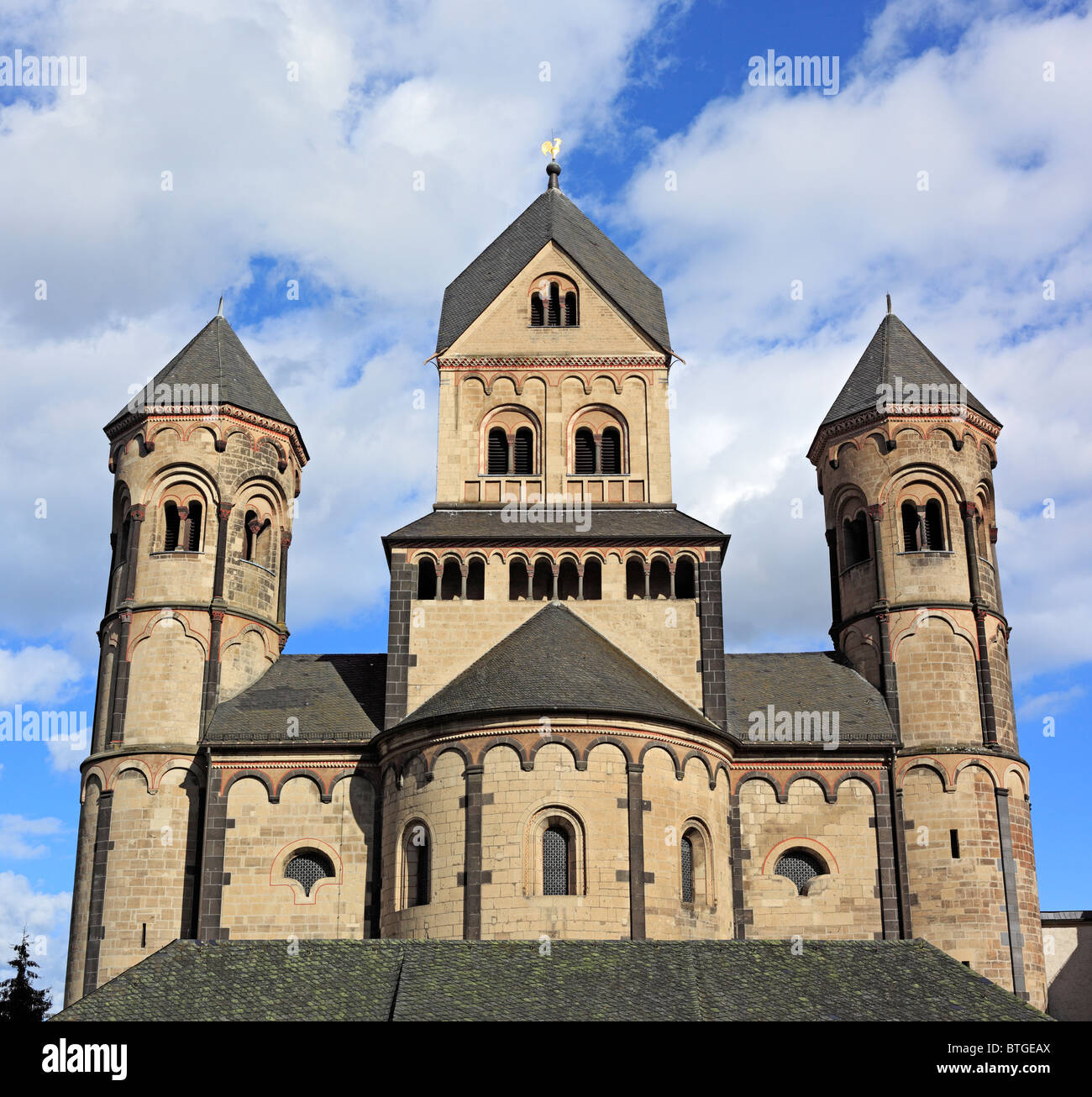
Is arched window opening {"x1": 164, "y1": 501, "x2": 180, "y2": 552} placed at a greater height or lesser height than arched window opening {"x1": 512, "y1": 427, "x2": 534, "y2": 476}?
lesser

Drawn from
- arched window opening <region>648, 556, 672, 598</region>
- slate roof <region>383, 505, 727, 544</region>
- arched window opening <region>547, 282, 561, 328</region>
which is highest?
arched window opening <region>547, 282, 561, 328</region>

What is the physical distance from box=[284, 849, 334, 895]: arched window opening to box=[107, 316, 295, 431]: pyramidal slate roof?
46.4 feet

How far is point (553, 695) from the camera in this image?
36281 mm

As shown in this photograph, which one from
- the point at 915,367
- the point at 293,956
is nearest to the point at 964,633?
the point at 915,367

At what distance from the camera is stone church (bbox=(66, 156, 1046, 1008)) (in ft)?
118

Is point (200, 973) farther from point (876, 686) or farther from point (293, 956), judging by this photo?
point (876, 686)

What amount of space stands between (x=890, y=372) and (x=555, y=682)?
17.1 meters

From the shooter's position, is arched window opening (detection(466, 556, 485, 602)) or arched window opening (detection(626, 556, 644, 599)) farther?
arched window opening (detection(626, 556, 644, 599))

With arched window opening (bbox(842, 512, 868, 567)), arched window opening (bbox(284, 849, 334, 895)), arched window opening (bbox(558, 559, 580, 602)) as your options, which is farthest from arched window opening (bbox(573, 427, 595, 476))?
arched window opening (bbox(284, 849, 334, 895))

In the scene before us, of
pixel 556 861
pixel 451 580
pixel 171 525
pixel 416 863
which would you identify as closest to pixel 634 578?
pixel 451 580

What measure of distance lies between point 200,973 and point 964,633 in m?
24.4

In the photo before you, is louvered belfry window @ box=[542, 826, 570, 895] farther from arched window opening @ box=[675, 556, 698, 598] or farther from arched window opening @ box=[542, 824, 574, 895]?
arched window opening @ box=[675, 556, 698, 598]

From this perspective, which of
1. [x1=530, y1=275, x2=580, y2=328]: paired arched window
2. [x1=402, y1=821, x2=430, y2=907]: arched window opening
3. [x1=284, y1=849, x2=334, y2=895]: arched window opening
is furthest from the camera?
[x1=530, y1=275, x2=580, y2=328]: paired arched window
